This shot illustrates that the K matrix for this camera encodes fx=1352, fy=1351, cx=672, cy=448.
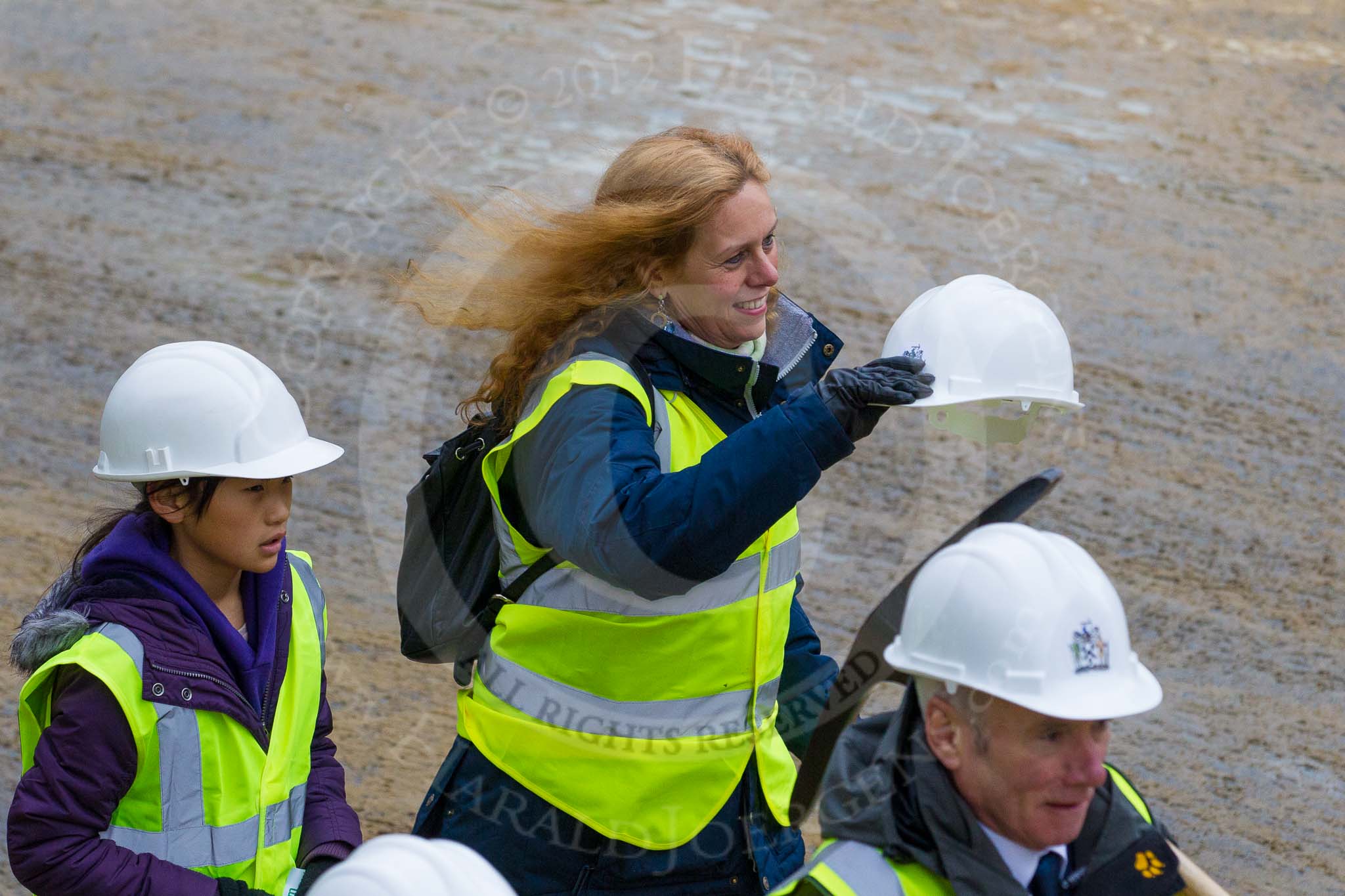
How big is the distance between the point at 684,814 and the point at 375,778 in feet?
8.70

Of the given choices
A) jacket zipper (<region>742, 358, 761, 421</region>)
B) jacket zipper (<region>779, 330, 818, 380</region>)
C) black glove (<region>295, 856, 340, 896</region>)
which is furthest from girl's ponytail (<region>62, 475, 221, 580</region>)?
jacket zipper (<region>779, 330, 818, 380</region>)

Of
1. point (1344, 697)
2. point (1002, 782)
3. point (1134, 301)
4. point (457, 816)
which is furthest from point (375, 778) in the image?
point (1134, 301)

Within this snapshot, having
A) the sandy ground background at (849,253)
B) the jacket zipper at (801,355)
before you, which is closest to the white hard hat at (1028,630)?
the jacket zipper at (801,355)

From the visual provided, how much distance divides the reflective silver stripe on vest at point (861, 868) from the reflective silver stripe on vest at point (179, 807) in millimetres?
1176

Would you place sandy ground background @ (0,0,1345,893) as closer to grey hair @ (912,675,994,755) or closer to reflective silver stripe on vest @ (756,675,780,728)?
reflective silver stripe on vest @ (756,675,780,728)

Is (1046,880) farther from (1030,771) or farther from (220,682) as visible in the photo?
(220,682)

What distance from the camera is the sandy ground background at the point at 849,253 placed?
5.86 meters

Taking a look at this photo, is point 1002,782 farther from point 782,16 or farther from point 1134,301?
point 782,16

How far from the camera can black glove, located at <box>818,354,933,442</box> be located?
2330 mm

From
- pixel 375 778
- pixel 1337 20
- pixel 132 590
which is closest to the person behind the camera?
pixel 132 590

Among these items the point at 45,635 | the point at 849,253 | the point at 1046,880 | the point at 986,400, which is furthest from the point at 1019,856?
the point at 849,253

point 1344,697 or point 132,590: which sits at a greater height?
point 132,590

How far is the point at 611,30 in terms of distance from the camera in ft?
35.2

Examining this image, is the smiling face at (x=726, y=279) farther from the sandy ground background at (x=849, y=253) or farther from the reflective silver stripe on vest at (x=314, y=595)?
the sandy ground background at (x=849, y=253)
